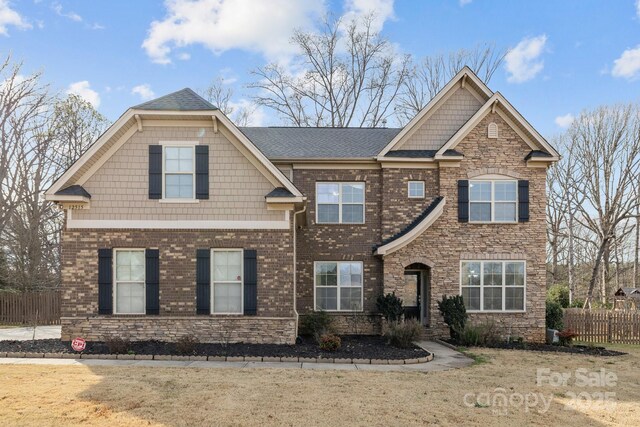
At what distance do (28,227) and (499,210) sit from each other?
897 inches

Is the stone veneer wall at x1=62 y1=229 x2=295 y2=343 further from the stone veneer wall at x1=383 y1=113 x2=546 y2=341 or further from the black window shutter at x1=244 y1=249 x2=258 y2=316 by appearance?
the stone veneer wall at x1=383 y1=113 x2=546 y2=341

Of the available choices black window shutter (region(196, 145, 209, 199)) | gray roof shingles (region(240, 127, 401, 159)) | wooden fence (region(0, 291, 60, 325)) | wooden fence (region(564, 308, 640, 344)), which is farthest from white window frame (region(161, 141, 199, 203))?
wooden fence (region(564, 308, 640, 344))

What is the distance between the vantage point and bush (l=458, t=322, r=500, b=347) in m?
14.1

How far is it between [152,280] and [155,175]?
300 centimetres

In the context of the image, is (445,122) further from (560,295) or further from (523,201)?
(560,295)

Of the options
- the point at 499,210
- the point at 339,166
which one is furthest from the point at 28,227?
the point at 499,210

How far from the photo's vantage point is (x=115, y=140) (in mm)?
12867

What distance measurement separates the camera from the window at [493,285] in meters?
15.7

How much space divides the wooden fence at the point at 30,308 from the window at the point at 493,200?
17653mm

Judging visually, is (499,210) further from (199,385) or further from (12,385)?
(12,385)

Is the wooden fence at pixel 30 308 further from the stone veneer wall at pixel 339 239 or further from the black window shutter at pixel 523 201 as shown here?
the black window shutter at pixel 523 201

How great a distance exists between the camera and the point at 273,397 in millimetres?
7773

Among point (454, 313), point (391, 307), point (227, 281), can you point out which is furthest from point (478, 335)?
point (227, 281)

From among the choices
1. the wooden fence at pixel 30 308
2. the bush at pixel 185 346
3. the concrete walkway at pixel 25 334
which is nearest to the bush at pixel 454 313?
the bush at pixel 185 346
